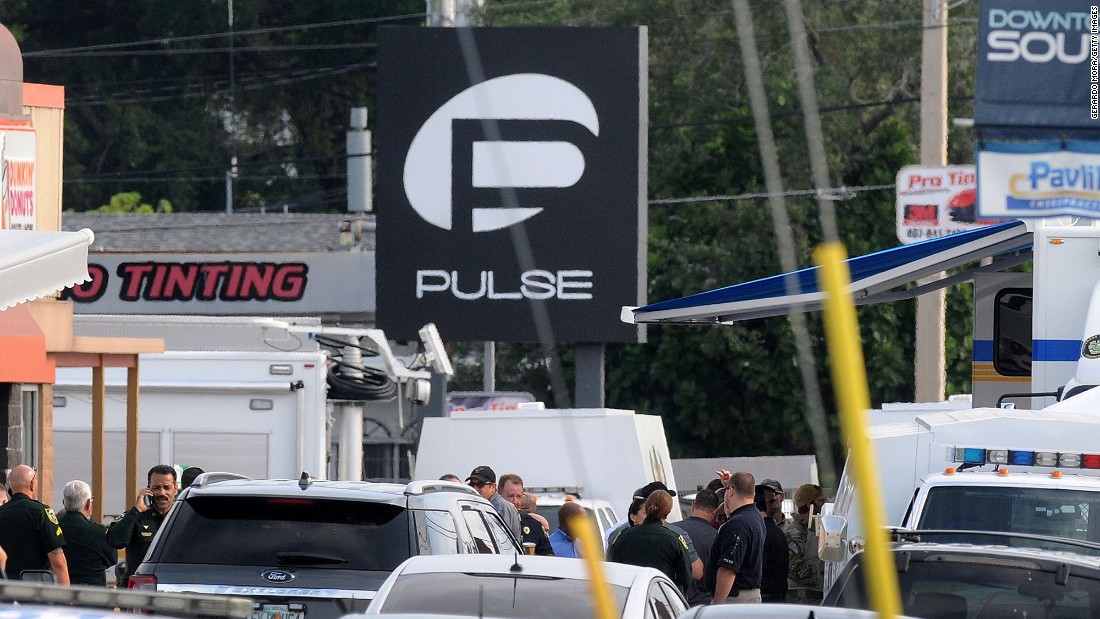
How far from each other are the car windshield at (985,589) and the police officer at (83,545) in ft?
17.5

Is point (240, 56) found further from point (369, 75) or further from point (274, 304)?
point (274, 304)

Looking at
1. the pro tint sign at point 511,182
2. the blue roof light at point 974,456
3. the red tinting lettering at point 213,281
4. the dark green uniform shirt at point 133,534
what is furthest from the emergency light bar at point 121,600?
the red tinting lettering at point 213,281

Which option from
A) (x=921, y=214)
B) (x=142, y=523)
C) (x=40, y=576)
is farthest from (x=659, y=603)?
(x=921, y=214)

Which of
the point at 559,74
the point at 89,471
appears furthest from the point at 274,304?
the point at 89,471

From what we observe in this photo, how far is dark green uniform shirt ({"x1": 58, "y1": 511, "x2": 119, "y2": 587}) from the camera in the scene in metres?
11.3

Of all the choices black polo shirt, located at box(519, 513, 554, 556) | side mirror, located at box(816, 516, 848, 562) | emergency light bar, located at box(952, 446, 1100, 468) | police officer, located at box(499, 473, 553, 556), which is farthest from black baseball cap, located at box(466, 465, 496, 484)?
side mirror, located at box(816, 516, 848, 562)

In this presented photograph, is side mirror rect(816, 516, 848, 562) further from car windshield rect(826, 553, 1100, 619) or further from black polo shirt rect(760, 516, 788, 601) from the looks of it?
black polo shirt rect(760, 516, 788, 601)

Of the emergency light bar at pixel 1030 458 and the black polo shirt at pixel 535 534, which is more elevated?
the emergency light bar at pixel 1030 458

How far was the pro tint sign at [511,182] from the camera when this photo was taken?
2081cm

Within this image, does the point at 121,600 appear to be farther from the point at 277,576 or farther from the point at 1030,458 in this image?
the point at 1030,458

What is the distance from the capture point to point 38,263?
1129 cm

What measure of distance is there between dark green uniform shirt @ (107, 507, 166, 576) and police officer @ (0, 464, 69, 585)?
22.4 inches

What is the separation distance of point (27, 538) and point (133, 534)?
0.79 metres

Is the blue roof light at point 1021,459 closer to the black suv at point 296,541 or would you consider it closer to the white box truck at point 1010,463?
the white box truck at point 1010,463
